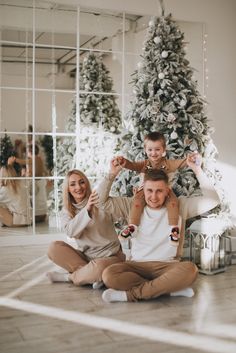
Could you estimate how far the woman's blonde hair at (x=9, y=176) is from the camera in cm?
599

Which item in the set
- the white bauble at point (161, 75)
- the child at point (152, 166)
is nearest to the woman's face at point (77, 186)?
the child at point (152, 166)

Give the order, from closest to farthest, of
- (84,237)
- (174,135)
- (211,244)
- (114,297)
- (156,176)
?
(114,297) → (156,176) → (84,237) → (211,244) → (174,135)

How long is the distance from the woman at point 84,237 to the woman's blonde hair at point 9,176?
1998 mm

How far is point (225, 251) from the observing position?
4902 mm

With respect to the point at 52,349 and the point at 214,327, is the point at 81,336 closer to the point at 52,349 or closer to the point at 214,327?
the point at 52,349

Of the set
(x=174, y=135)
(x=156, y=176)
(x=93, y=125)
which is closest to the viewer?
(x=156, y=176)

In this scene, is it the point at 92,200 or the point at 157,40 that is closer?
the point at 92,200

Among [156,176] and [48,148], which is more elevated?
[48,148]

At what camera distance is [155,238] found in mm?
3775

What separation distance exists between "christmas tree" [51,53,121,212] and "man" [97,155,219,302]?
7.66ft

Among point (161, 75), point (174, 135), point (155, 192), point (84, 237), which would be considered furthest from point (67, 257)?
point (161, 75)

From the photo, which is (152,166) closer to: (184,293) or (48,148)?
(184,293)

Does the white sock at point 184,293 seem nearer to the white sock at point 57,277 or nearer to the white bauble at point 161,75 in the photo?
the white sock at point 57,277

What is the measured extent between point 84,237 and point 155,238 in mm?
663
